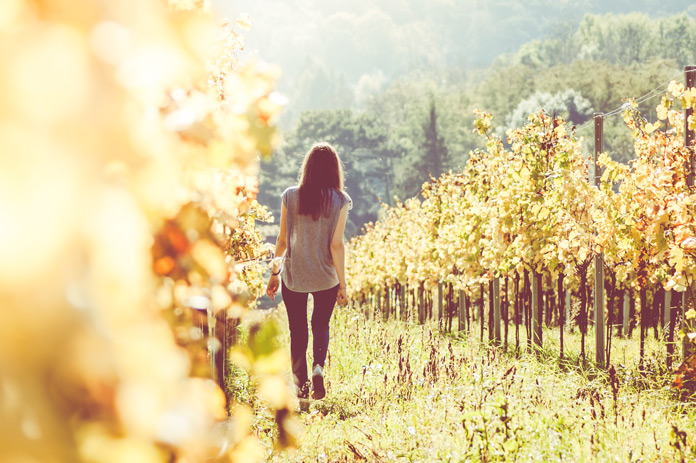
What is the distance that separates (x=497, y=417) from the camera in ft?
12.7

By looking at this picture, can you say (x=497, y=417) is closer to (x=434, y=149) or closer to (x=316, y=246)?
(x=316, y=246)

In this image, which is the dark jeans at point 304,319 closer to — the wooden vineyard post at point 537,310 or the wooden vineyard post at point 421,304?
the wooden vineyard post at point 537,310

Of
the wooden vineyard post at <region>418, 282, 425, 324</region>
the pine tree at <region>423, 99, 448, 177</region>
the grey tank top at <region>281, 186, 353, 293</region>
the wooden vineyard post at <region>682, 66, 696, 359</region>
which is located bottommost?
the wooden vineyard post at <region>418, 282, 425, 324</region>

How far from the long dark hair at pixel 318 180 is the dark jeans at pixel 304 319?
57 centimetres

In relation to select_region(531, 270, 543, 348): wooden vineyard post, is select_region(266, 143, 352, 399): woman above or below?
above

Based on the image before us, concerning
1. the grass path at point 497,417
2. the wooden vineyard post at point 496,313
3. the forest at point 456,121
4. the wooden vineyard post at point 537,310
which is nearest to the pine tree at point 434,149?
the forest at point 456,121

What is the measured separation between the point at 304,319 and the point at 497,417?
5.60 ft

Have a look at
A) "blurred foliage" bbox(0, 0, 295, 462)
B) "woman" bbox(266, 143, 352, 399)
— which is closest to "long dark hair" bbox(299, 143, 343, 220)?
"woman" bbox(266, 143, 352, 399)

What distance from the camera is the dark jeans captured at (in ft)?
16.4

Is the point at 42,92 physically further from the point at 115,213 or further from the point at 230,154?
the point at 230,154

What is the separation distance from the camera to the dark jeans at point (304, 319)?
4.98 metres

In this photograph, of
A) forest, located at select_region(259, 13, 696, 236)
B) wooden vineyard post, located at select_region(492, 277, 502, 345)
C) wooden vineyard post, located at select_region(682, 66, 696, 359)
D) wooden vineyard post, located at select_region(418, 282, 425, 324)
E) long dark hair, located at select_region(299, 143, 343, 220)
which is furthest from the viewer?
forest, located at select_region(259, 13, 696, 236)

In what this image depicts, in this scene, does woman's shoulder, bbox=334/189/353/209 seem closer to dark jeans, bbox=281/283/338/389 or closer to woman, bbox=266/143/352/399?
woman, bbox=266/143/352/399

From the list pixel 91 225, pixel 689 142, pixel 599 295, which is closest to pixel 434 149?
pixel 599 295
